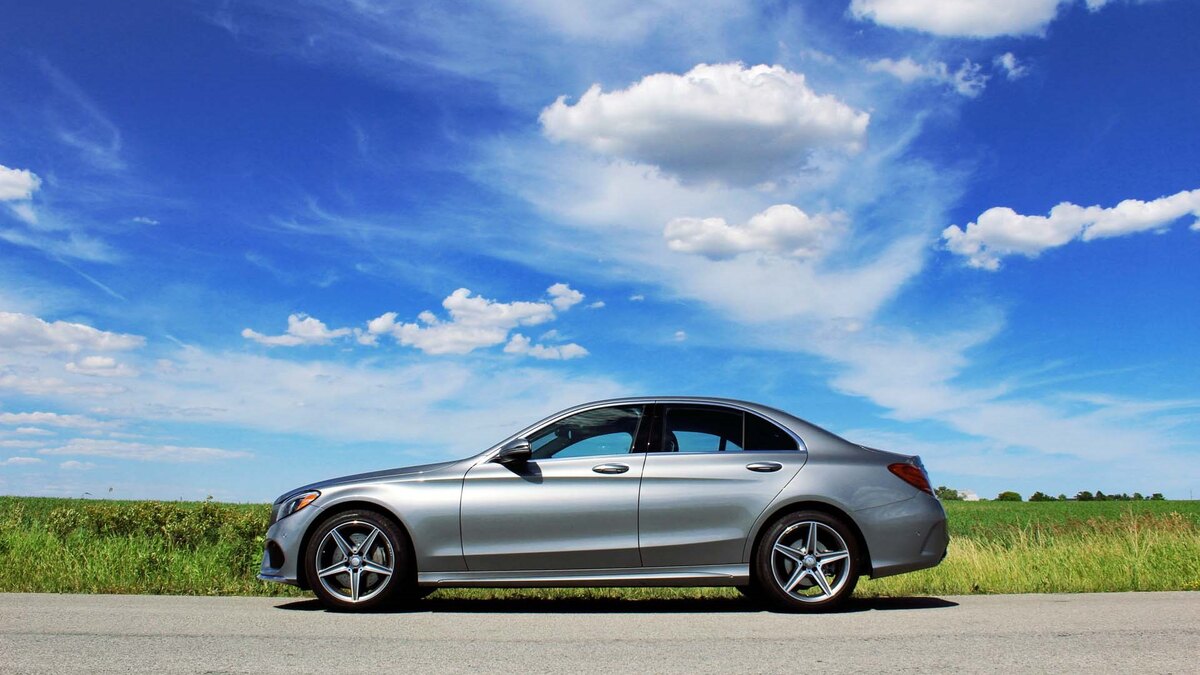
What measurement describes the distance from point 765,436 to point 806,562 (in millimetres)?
1055

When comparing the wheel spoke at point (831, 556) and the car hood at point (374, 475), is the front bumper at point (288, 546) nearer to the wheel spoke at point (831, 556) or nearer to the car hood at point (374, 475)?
the car hood at point (374, 475)

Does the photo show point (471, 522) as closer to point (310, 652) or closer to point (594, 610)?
point (594, 610)

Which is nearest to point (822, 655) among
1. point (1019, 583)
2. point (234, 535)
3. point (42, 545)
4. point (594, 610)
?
point (594, 610)

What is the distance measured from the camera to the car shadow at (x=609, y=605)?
8062mm

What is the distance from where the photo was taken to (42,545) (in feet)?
40.5

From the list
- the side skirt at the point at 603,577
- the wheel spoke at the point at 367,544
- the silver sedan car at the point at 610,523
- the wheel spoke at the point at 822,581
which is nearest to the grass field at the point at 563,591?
the side skirt at the point at 603,577

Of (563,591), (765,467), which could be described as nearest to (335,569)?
(563,591)

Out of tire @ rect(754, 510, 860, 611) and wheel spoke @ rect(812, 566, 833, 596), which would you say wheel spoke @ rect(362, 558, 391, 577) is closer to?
tire @ rect(754, 510, 860, 611)

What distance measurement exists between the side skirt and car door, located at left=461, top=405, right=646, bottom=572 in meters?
0.05

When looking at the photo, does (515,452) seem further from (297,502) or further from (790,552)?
(790,552)

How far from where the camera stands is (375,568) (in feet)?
26.0

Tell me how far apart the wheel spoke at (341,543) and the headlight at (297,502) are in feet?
1.08

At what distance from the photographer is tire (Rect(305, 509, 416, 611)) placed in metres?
7.89

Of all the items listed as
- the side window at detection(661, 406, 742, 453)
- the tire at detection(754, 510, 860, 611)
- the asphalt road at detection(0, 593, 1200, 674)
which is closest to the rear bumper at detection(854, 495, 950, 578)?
the tire at detection(754, 510, 860, 611)
